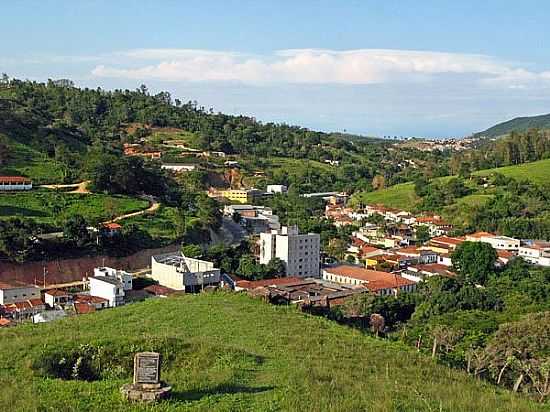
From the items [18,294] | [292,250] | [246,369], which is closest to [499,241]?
[292,250]

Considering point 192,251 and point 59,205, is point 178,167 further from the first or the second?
point 192,251

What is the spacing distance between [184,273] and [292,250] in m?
7.73

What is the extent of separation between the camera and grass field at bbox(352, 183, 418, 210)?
2263 inches

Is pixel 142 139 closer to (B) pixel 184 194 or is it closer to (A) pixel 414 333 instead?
(B) pixel 184 194

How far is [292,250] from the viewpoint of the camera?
33656 mm

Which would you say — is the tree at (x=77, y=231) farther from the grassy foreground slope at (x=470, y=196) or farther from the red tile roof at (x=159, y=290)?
the grassy foreground slope at (x=470, y=196)

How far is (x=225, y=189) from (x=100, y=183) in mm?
23722

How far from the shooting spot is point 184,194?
46625mm

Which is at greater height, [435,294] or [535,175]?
[535,175]

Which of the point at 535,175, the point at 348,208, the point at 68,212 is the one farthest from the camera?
the point at 348,208

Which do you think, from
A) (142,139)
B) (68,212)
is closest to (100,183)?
(68,212)

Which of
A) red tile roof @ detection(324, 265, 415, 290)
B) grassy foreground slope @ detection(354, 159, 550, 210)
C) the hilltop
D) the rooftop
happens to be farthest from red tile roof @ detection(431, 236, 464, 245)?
the rooftop

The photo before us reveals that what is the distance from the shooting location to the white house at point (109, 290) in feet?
80.7

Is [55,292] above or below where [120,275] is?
below
